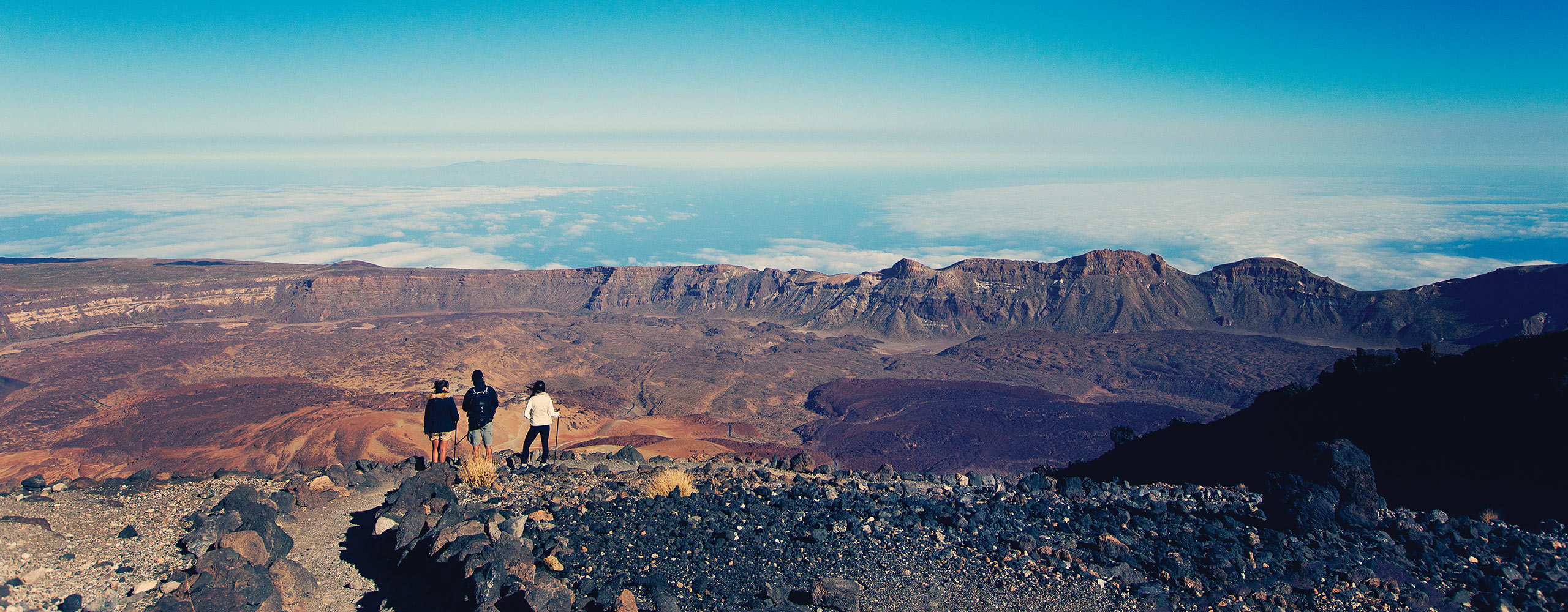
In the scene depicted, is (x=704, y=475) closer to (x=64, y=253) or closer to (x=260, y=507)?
(x=260, y=507)

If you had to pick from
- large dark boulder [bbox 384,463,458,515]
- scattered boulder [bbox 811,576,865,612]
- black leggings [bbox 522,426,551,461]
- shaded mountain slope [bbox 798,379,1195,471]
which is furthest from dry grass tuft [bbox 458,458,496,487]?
shaded mountain slope [bbox 798,379,1195,471]

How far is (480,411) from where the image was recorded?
10.7 metres

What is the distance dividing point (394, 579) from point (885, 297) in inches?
2937

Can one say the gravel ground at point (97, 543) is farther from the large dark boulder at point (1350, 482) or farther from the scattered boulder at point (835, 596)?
the large dark boulder at point (1350, 482)

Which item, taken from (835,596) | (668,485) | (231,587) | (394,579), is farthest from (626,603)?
(231,587)

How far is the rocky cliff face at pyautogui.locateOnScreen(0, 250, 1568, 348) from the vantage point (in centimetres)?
6144

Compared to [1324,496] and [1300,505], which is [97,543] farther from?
[1324,496]

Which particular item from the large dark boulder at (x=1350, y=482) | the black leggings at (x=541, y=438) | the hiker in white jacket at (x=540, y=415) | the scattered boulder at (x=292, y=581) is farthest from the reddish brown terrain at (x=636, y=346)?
the large dark boulder at (x=1350, y=482)

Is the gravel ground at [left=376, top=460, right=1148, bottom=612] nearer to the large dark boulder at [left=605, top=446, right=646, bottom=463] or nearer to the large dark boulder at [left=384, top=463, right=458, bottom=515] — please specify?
the large dark boulder at [left=384, top=463, right=458, bottom=515]

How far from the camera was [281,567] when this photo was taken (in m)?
6.91

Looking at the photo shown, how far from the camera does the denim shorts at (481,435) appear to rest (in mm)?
10953

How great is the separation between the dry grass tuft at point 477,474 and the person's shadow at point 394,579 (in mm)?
1333

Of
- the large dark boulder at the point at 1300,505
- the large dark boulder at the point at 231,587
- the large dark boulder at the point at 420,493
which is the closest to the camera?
the large dark boulder at the point at 231,587

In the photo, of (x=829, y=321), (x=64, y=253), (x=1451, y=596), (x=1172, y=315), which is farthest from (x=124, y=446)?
(x=64, y=253)
